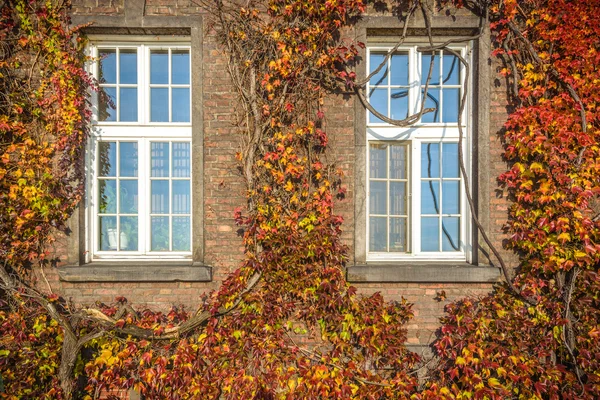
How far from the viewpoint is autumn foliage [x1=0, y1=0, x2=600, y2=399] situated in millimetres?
3467

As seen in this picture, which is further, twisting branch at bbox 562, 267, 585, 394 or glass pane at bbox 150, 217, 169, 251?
glass pane at bbox 150, 217, 169, 251

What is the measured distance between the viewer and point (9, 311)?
3682mm

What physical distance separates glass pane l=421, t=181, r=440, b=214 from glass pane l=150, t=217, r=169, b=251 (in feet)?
9.46

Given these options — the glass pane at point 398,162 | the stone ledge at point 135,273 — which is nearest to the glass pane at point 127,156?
the stone ledge at point 135,273

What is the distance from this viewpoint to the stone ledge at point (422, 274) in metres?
3.67

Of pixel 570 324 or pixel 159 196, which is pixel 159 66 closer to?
pixel 159 196

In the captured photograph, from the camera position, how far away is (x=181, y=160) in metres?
3.92

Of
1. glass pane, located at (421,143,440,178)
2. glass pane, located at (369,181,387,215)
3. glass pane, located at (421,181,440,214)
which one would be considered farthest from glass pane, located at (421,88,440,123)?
glass pane, located at (369,181,387,215)

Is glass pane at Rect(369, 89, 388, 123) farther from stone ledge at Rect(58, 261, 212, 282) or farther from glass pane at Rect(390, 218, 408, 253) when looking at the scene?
stone ledge at Rect(58, 261, 212, 282)

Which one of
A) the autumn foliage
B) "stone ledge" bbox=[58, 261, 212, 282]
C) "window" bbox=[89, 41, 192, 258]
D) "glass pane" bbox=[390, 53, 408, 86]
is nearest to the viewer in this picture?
the autumn foliage

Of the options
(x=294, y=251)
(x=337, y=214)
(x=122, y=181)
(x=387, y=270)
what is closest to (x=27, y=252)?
(x=122, y=181)

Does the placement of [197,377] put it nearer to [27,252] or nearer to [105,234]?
[105,234]

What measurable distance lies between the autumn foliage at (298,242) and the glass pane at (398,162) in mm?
729

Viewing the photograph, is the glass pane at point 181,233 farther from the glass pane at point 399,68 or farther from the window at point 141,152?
the glass pane at point 399,68
